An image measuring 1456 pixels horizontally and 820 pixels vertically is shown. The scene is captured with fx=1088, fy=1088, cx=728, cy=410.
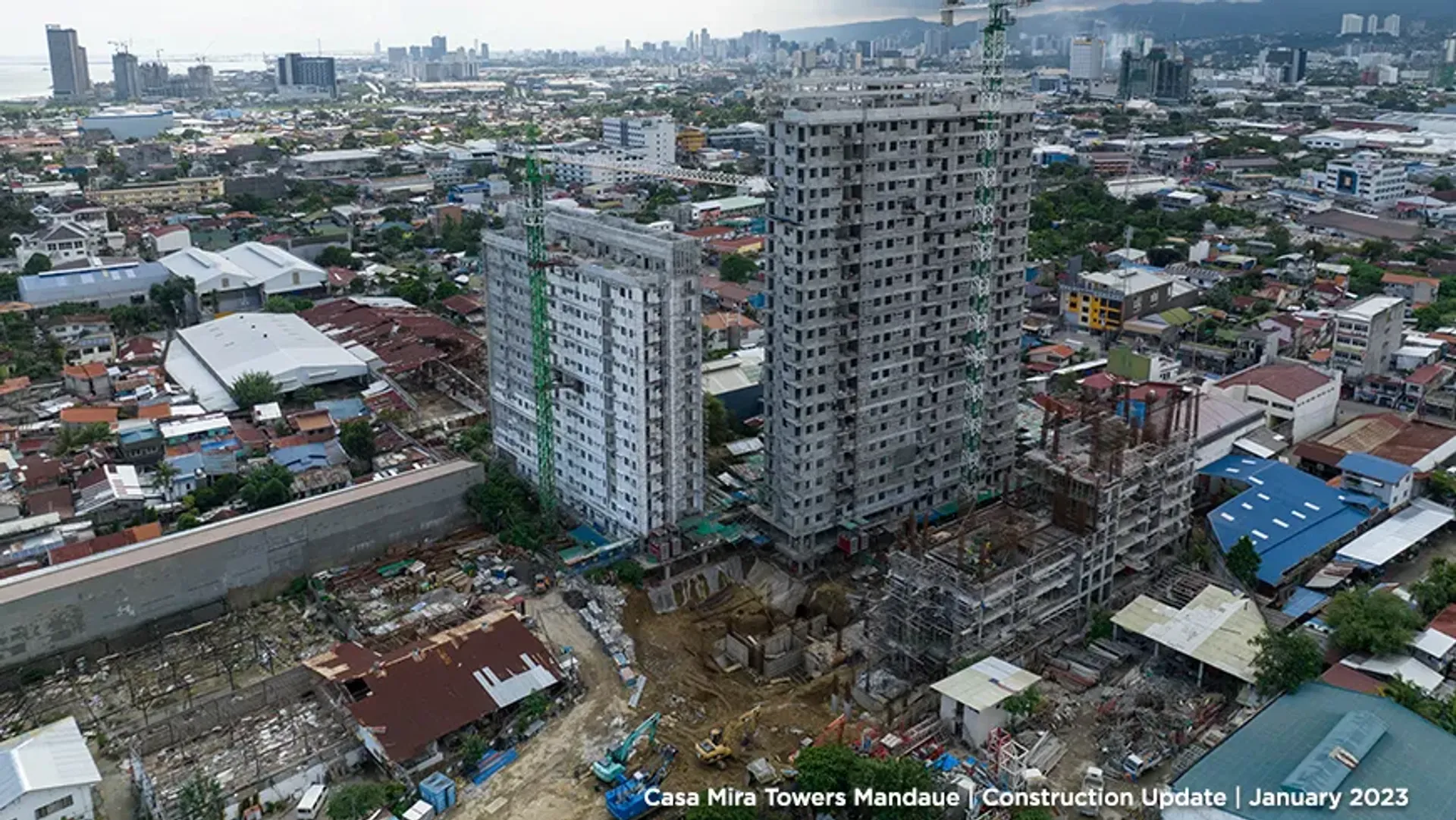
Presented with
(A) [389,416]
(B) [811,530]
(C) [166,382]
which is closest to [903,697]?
(B) [811,530]

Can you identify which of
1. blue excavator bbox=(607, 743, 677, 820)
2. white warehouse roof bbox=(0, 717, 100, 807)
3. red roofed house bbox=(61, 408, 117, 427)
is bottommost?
blue excavator bbox=(607, 743, 677, 820)

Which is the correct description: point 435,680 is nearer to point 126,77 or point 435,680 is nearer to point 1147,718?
point 1147,718

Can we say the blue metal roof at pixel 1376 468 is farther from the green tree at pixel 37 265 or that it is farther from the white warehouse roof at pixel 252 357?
the green tree at pixel 37 265

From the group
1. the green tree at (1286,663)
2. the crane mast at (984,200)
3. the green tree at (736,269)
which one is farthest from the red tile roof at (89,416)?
the green tree at (1286,663)

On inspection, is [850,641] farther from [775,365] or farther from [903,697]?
[775,365]

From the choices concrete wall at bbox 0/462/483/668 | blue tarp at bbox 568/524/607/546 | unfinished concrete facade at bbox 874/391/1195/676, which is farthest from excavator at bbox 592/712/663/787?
concrete wall at bbox 0/462/483/668

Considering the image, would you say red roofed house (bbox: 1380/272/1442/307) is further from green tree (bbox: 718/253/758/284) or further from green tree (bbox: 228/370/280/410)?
green tree (bbox: 228/370/280/410)
